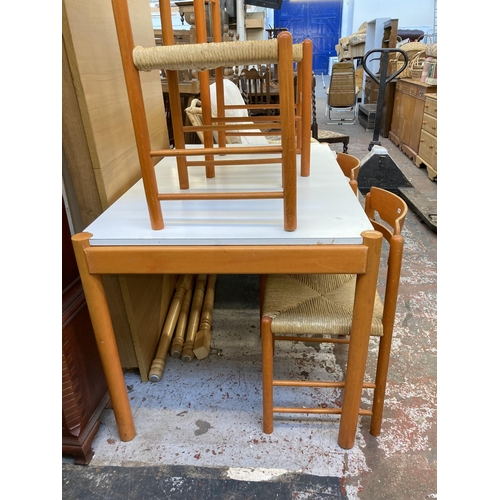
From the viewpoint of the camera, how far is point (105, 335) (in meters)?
1.05

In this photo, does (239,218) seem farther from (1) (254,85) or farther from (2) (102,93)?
(1) (254,85)

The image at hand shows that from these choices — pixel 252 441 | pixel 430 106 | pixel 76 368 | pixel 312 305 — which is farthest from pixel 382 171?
pixel 76 368

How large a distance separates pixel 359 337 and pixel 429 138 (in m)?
3.33

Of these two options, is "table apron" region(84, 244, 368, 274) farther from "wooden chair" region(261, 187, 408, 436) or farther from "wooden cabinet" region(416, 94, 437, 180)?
"wooden cabinet" region(416, 94, 437, 180)

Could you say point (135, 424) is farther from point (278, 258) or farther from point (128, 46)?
point (128, 46)

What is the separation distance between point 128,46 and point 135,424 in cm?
117

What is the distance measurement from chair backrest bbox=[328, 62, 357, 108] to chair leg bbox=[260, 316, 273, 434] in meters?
5.67

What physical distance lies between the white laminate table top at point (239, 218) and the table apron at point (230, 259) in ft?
0.05

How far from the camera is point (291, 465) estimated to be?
1.14 m

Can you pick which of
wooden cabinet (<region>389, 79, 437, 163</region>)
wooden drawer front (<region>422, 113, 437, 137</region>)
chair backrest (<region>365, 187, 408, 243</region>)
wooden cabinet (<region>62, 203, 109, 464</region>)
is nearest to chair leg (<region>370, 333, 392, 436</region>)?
chair backrest (<region>365, 187, 408, 243</region>)

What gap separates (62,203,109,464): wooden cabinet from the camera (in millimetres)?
1094

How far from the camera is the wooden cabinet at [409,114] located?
3.90 meters

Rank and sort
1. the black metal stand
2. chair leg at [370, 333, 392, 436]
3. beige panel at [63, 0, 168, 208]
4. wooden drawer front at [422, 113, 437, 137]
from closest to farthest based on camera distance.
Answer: beige panel at [63, 0, 168, 208]
chair leg at [370, 333, 392, 436]
the black metal stand
wooden drawer front at [422, 113, 437, 137]
